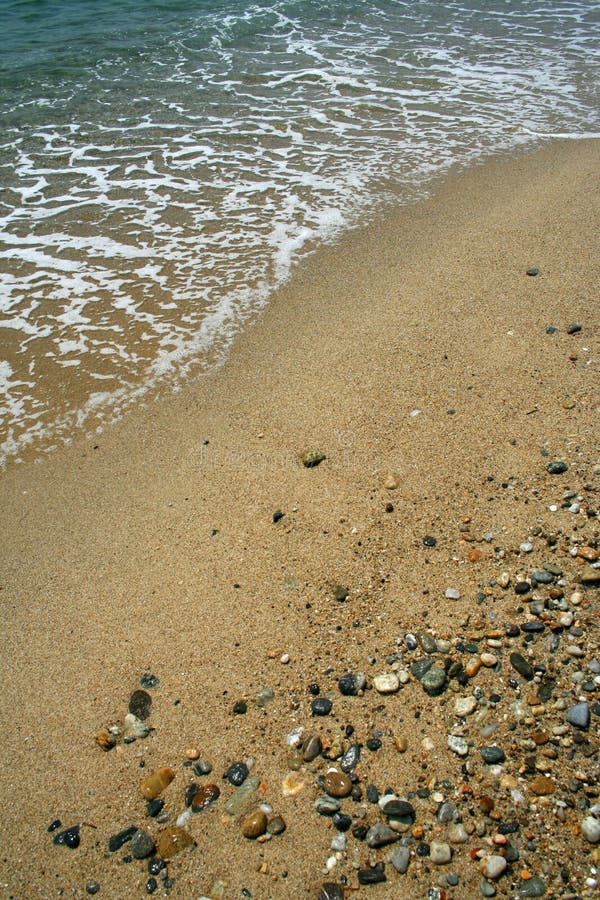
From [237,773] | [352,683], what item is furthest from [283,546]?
[237,773]

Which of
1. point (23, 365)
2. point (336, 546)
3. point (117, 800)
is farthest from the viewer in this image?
point (23, 365)

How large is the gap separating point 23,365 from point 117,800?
345 centimetres

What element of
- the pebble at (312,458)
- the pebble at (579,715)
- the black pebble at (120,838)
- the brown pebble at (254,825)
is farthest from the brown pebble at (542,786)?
the pebble at (312,458)

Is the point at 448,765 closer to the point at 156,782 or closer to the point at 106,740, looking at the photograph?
the point at 156,782

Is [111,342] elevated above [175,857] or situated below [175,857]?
above

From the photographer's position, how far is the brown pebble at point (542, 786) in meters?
2.16

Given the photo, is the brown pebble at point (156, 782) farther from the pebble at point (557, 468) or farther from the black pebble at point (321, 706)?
the pebble at point (557, 468)

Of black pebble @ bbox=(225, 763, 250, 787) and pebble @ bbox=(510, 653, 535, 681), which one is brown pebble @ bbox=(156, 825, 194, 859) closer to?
black pebble @ bbox=(225, 763, 250, 787)

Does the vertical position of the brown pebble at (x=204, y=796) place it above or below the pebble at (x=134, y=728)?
below

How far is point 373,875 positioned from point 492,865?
38 centimetres

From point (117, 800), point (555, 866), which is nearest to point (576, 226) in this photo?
point (555, 866)

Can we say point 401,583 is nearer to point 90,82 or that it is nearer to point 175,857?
point 175,857

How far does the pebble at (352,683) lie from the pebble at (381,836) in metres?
0.51

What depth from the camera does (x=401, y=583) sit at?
2.97 m
